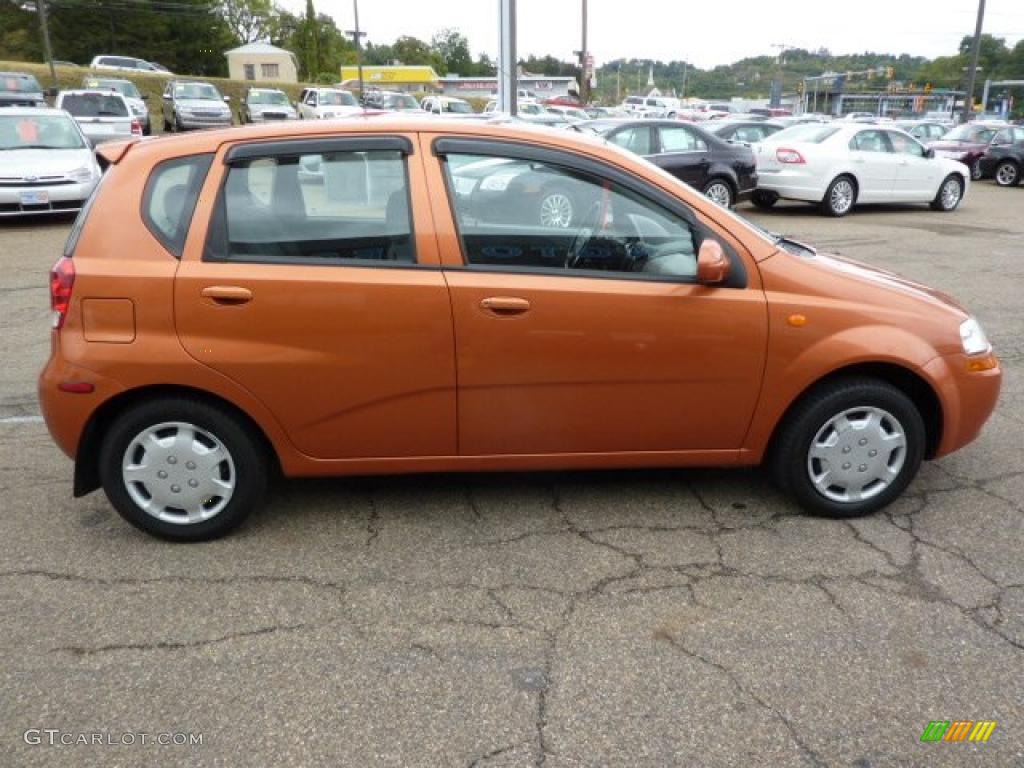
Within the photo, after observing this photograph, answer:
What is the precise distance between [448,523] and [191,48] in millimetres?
67119

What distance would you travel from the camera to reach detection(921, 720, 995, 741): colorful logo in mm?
2500

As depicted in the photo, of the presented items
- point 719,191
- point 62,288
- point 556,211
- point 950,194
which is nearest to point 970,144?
point 950,194

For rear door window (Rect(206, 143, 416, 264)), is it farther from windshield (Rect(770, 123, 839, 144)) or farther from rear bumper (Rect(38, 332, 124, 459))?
windshield (Rect(770, 123, 839, 144))

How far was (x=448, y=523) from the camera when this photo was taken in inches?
148

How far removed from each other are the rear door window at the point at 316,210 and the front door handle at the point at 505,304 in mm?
351

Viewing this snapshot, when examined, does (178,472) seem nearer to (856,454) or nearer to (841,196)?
(856,454)

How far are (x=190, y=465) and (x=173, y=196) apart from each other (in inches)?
42.4

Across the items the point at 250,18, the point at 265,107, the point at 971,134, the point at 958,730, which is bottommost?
the point at 958,730

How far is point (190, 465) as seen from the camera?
3477mm

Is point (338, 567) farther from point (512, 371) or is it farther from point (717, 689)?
point (717, 689)

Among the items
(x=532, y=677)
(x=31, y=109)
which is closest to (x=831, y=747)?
(x=532, y=677)

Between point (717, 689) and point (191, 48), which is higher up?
point (191, 48)

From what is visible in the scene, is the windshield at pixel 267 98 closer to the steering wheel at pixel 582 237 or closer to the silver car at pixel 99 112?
the silver car at pixel 99 112

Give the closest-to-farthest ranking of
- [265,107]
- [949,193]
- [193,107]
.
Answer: [949,193], [193,107], [265,107]
